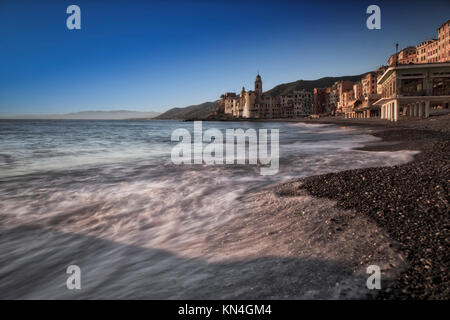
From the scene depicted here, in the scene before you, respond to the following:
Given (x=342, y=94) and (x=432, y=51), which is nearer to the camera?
(x=432, y=51)

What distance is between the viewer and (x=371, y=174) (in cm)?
623

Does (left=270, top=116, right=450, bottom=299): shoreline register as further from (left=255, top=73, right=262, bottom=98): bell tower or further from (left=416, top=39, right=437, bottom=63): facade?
(left=255, top=73, right=262, bottom=98): bell tower

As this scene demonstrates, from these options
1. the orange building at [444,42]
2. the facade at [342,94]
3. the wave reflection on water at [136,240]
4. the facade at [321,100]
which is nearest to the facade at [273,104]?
the facade at [321,100]

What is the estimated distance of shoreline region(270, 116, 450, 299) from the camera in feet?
7.73

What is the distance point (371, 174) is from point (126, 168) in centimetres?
1024

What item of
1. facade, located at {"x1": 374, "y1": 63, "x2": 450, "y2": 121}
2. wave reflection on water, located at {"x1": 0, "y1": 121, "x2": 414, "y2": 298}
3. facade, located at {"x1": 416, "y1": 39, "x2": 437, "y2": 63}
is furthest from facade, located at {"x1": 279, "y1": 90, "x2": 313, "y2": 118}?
wave reflection on water, located at {"x1": 0, "y1": 121, "x2": 414, "y2": 298}

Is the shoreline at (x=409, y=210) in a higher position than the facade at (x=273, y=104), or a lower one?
lower

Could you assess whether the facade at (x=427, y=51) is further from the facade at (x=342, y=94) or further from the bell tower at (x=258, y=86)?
the bell tower at (x=258, y=86)

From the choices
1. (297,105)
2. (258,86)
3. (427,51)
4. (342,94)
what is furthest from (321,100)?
(427,51)

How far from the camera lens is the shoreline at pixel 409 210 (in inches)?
92.8

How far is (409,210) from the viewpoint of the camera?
385cm

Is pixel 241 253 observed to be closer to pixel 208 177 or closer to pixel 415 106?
pixel 208 177

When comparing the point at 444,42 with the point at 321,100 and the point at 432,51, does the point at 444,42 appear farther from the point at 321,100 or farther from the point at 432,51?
the point at 321,100

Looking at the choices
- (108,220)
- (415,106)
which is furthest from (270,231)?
(415,106)
